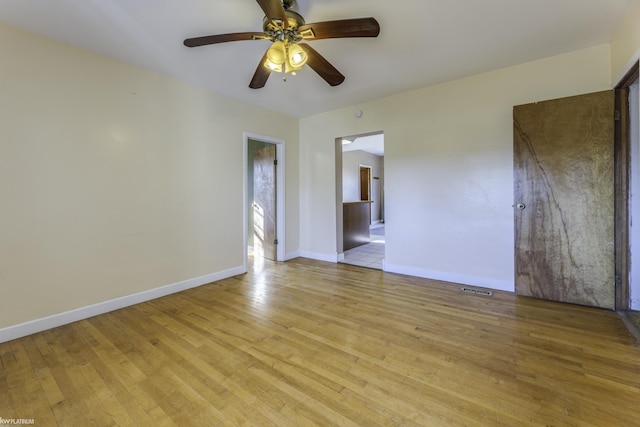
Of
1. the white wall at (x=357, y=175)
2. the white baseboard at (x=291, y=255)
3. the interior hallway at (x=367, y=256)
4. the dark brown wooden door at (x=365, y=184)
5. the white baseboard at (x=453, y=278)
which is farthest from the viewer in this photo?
the dark brown wooden door at (x=365, y=184)

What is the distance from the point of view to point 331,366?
5.73 feet

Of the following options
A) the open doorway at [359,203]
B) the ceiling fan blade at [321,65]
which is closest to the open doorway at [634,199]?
the open doorway at [359,203]

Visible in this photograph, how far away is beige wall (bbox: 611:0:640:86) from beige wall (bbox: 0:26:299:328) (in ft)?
13.1

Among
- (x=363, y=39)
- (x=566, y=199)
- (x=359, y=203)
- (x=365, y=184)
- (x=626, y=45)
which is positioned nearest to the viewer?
(x=626, y=45)

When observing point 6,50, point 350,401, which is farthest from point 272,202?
point 350,401

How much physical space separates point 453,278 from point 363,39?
9.66 ft

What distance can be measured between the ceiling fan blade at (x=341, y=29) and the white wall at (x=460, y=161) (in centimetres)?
200

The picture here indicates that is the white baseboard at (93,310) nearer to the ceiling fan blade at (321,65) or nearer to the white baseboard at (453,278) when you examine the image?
the white baseboard at (453,278)

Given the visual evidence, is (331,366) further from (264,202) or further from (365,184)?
(365,184)

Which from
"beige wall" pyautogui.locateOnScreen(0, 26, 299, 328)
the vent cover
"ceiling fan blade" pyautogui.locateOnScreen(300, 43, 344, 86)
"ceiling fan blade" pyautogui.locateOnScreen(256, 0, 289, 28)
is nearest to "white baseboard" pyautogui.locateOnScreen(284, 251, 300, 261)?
Answer: "beige wall" pyautogui.locateOnScreen(0, 26, 299, 328)

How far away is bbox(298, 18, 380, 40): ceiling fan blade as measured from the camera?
1.71 meters

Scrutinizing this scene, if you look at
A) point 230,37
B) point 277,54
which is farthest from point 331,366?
point 230,37

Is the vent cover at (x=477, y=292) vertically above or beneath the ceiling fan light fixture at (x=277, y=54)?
beneath

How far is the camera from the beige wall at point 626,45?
6.40 ft
